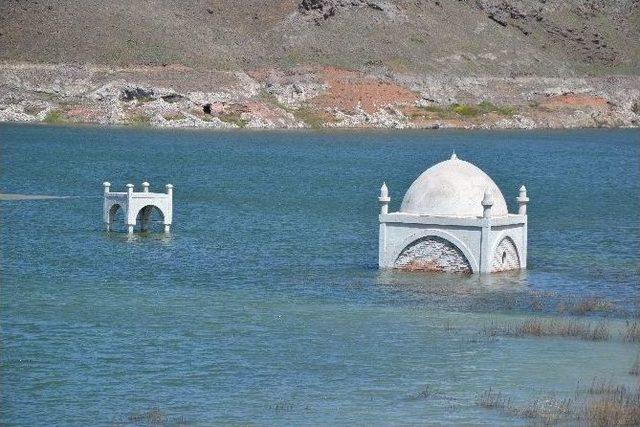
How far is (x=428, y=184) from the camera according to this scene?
112ft

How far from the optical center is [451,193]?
111ft

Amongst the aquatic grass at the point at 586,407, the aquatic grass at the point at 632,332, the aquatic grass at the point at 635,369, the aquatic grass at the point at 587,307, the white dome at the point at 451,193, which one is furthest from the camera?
the white dome at the point at 451,193

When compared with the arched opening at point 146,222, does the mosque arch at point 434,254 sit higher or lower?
lower

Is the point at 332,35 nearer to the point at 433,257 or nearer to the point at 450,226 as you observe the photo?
the point at 433,257

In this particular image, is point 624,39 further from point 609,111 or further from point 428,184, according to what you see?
point 428,184

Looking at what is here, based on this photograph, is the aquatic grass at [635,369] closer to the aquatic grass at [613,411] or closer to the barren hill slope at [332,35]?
the aquatic grass at [613,411]

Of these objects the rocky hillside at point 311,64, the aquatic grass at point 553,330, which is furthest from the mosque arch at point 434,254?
the rocky hillside at point 311,64

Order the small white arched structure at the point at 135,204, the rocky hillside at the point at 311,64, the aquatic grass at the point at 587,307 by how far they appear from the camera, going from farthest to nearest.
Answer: the rocky hillside at the point at 311,64, the small white arched structure at the point at 135,204, the aquatic grass at the point at 587,307

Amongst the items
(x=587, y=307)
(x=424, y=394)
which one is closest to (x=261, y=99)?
(x=587, y=307)

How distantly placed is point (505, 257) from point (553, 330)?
21.7ft

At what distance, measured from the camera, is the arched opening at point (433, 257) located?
34.0 m

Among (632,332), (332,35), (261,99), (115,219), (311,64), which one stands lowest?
(632,332)

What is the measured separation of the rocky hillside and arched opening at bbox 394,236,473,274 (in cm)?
9626

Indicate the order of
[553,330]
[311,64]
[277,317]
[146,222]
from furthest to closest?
1. [311,64]
2. [146,222]
3. [277,317]
4. [553,330]
